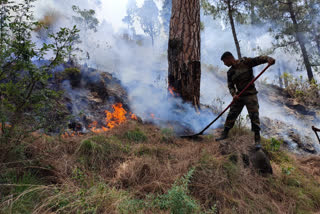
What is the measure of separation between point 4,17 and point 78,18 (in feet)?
54.3

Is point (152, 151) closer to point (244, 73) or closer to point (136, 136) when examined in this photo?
→ point (136, 136)

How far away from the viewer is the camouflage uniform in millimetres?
3408

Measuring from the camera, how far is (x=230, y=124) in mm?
3746

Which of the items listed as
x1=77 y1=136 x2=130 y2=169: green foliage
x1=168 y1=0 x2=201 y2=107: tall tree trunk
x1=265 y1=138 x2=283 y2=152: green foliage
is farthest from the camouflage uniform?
x1=77 y1=136 x2=130 y2=169: green foliage

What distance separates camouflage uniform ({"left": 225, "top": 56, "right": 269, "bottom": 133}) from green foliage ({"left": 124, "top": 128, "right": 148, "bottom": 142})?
1.68 metres

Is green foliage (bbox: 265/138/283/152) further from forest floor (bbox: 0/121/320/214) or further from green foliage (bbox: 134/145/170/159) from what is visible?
green foliage (bbox: 134/145/170/159)

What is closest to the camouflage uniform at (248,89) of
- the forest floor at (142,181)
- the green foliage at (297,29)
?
the forest floor at (142,181)

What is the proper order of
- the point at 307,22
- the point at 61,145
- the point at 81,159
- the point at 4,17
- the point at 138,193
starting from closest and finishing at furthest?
the point at 4,17, the point at 138,193, the point at 81,159, the point at 61,145, the point at 307,22

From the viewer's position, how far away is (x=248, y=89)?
11.5ft

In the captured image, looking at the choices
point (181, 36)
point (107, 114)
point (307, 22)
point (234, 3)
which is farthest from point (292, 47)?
point (107, 114)

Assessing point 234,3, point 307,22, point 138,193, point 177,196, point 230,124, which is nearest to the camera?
point 177,196

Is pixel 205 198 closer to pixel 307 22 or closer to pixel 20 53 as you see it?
pixel 20 53

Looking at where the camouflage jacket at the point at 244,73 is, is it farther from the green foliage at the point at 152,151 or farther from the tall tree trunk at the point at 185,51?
the green foliage at the point at 152,151

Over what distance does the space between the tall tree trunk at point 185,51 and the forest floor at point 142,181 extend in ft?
6.62
